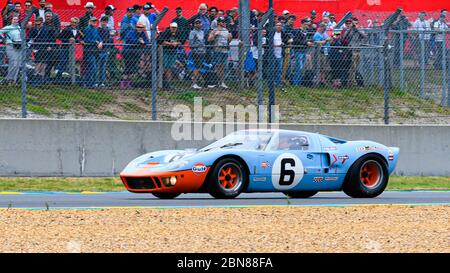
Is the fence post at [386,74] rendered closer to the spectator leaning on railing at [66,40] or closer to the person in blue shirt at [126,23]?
the person in blue shirt at [126,23]

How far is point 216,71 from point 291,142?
3.45 metres

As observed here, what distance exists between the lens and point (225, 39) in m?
18.2

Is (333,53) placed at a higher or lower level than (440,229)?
higher

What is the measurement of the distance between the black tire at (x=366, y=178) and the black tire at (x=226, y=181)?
1.62 meters

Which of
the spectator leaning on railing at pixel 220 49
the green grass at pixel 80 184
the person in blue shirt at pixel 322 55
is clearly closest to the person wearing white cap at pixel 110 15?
the spectator leaning on railing at pixel 220 49

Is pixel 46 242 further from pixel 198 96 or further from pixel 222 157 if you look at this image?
pixel 198 96

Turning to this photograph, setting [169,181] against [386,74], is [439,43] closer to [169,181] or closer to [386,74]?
[386,74]

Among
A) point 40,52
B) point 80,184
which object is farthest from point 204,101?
point 40,52

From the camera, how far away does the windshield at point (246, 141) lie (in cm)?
1449

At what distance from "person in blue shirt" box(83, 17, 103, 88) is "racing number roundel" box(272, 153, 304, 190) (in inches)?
165

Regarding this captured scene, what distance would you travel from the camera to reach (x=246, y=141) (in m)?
14.6

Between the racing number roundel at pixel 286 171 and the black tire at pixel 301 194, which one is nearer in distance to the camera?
the racing number roundel at pixel 286 171

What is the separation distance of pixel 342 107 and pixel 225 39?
7.88ft

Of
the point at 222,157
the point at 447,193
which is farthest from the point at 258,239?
the point at 447,193
